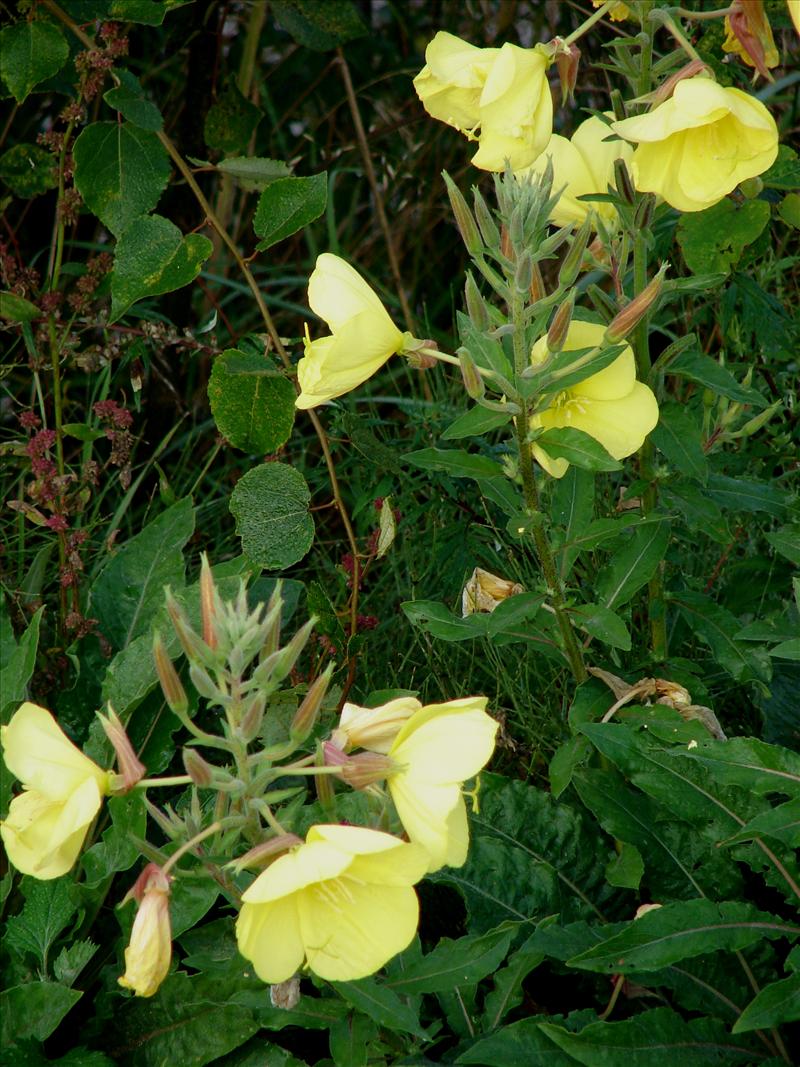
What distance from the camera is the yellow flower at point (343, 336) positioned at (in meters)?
1.34

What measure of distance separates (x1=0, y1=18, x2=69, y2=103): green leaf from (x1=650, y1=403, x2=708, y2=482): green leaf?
3.99 feet

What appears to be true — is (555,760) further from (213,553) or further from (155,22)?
(155,22)

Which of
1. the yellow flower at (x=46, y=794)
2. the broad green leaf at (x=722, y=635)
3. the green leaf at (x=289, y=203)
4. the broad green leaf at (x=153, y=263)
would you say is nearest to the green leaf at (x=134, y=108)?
the broad green leaf at (x=153, y=263)

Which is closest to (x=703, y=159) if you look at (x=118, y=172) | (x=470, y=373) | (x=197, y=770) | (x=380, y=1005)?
(x=470, y=373)

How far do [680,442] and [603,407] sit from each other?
190 millimetres

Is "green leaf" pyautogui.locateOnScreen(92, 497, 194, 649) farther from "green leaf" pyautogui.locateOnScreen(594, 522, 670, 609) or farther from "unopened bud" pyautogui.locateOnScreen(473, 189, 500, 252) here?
"unopened bud" pyautogui.locateOnScreen(473, 189, 500, 252)

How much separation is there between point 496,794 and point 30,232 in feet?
7.38

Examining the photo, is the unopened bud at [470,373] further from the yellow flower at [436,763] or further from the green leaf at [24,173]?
the green leaf at [24,173]

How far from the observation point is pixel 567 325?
4.38 feet

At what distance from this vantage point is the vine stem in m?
1.40

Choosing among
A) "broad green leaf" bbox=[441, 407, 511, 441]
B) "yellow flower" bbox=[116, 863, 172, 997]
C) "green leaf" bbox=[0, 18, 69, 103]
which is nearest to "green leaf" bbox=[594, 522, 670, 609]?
"broad green leaf" bbox=[441, 407, 511, 441]

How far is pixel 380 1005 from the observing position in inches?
51.5

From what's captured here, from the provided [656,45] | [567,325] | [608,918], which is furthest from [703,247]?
[656,45]

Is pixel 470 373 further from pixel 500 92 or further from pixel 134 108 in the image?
pixel 134 108
